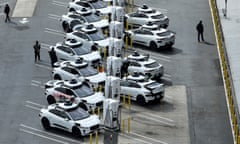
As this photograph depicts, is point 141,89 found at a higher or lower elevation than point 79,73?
lower

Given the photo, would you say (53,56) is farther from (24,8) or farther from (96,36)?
(24,8)

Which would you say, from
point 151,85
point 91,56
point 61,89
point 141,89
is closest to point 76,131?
point 61,89

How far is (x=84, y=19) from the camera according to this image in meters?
91.0

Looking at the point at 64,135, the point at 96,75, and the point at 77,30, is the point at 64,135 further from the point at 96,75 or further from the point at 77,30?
the point at 77,30

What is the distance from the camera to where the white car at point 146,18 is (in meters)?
91.8

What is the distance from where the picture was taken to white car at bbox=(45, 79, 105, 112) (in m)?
74.3

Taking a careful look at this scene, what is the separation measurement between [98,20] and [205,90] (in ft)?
52.4

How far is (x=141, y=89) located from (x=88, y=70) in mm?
5214

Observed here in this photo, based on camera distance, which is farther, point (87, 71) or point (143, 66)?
point (143, 66)

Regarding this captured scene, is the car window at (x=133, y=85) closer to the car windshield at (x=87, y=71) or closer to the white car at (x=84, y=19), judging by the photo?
the car windshield at (x=87, y=71)

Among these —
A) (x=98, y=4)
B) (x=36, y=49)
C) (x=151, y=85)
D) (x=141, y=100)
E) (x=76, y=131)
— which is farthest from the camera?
(x=98, y=4)

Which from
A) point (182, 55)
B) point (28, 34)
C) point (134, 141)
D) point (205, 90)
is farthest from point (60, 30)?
point (134, 141)

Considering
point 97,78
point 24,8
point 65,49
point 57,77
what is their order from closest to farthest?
point 97,78, point 57,77, point 65,49, point 24,8

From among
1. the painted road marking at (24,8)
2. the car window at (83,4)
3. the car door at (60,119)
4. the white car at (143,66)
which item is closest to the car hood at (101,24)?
the car window at (83,4)
